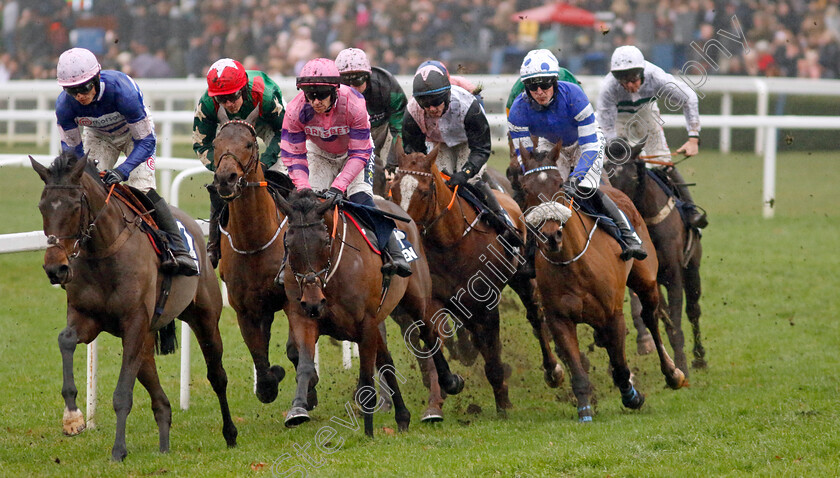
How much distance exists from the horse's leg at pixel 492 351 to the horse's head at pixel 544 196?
0.97 metres

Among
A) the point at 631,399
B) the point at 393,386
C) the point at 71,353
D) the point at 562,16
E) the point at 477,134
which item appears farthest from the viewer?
the point at 562,16

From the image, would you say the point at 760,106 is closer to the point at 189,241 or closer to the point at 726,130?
the point at 726,130

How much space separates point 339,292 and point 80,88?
6.07 ft

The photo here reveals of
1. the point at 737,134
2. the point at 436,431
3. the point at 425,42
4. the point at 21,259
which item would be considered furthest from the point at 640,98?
the point at 425,42

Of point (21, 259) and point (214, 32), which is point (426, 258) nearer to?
point (21, 259)

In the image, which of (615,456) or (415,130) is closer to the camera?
(615,456)

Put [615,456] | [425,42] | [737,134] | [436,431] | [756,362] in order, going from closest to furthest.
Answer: [615,456] < [436,431] < [756,362] < [737,134] < [425,42]

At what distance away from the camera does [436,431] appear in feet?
21.0

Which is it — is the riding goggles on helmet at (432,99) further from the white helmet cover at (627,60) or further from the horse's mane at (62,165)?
the horse's mane at (62,165)

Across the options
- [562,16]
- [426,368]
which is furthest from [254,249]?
[562,16]

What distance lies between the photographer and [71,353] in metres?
5.46

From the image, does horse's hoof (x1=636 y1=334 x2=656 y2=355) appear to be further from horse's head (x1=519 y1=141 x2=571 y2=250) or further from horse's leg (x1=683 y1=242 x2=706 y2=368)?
horse's head (x1=519 y1=141 x2=571 y2=250)

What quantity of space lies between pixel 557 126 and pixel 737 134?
1070 centimetres

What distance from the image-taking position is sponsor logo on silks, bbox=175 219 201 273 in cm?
644
